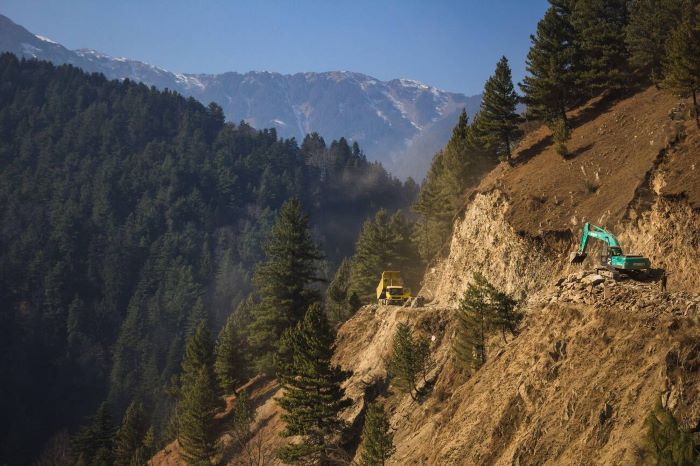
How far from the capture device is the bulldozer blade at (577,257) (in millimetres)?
30453

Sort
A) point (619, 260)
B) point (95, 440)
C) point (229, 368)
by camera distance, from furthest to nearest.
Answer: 1. point (95, 440)
2. point (229, 368)
3. point (619, 260)

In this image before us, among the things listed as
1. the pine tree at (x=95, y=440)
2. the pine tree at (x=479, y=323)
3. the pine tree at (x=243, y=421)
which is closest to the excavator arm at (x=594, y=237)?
the pine tree at (x=479, y=323)

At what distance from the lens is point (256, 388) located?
5103 centimetres

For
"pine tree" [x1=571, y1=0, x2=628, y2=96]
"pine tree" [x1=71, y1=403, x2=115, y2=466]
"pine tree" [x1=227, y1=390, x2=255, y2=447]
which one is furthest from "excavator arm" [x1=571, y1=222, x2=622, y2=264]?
"pine tree" [x1=71, y1=403, x2=115, y2=466]

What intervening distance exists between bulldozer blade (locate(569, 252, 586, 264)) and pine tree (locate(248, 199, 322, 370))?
22290mm

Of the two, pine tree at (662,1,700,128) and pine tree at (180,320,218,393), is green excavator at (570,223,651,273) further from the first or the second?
pine tree at (180,320,218,393)

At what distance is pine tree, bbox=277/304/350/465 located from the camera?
31.4 metres

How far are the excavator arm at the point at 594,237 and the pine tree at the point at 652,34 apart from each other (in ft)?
63.3

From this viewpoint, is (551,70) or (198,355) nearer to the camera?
(551,70)

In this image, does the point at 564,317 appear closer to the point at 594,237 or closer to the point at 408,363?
the point at 594,237

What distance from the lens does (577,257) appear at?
30672 millimetres

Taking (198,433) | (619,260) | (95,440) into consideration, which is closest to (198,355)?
(198,433)

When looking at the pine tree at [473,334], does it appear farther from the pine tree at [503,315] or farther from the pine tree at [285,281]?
the pine tree at [285,281]

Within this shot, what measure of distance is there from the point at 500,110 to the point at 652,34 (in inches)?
477
